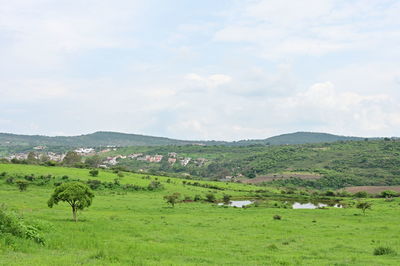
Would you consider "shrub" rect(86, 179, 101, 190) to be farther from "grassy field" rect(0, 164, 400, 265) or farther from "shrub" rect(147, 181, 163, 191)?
"grassy field" rect(0, 164, 400, 265)

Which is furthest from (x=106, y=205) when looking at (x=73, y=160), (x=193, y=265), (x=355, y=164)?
(x=355, y=164)

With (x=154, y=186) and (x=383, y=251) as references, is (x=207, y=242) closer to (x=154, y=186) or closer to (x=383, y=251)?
(x=383, y=251)

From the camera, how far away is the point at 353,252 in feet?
91.5

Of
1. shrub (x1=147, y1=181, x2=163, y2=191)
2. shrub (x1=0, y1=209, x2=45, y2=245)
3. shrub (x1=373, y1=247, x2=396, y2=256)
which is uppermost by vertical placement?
shrub (x1=0, y1=209, x2=45, y2=245)

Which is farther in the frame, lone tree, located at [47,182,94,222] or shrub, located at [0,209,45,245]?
lone tree, located at [47,182,94,222]

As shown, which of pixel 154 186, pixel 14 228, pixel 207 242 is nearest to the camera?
pixel 14 228

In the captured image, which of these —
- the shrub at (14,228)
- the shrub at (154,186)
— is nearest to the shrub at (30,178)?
the shrub at (154,186)

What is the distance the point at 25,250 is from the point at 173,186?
263ft

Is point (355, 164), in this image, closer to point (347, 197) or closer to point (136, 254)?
point (347, 197)

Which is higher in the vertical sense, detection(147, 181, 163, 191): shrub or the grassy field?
the grassy field

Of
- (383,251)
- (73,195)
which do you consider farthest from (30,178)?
(383,251)

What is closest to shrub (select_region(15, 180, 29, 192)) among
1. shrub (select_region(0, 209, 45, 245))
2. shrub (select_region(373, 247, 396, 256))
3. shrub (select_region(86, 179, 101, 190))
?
shrub (select_region(86, 179, 101, 190))

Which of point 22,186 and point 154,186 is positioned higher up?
point 22,186

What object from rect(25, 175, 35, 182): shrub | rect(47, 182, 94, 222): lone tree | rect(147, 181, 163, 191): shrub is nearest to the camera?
rect(47, 182, 94, 222): lone tree
